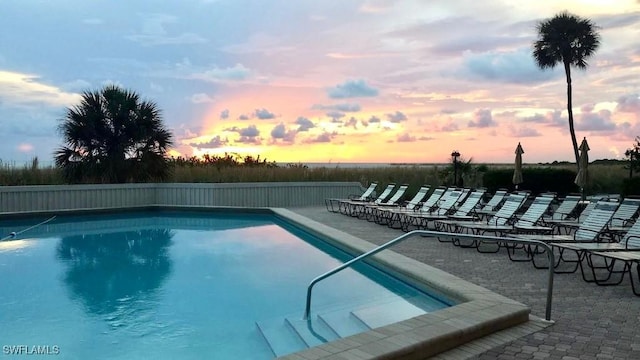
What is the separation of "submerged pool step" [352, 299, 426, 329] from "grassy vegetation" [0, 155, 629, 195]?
34.4ft

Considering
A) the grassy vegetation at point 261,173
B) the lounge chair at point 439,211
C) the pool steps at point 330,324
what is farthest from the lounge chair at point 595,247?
the grassy vegetation at point 261,173

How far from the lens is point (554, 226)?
9.04 metres

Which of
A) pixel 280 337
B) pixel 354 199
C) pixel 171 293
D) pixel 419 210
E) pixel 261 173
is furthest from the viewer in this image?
pixel 261 173

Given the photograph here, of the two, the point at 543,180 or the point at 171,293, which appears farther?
the point at 543,180

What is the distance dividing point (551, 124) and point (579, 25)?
12.8 ft

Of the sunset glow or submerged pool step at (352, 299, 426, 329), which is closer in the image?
submerged pool step at (352, 299, 426, 329)

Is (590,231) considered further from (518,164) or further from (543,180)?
(543,180)

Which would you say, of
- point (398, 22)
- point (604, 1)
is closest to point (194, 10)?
point (398, 22)

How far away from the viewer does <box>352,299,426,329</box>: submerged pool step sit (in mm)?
4598

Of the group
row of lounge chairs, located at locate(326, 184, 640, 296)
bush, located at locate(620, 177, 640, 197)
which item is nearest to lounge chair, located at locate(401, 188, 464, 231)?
row of lounge chairs, located at locate(326, 184, 640, 296)

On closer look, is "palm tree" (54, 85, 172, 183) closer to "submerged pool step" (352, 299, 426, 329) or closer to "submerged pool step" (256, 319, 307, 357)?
"submerged pool step" (256, 319, 307, 357)

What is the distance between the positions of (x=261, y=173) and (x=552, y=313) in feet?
40.9

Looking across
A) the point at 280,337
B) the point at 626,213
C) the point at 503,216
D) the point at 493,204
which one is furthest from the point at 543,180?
the point at 280,337

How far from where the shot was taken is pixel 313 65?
16.3 meters
